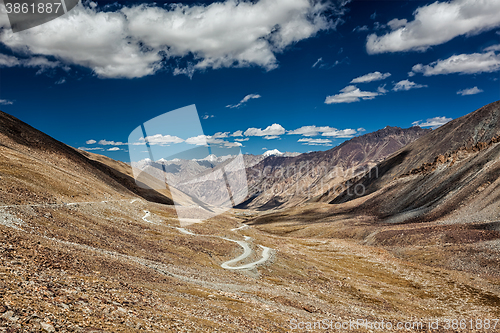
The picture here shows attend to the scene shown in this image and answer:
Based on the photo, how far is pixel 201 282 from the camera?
1232 inches

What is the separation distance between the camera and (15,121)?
9131 cm

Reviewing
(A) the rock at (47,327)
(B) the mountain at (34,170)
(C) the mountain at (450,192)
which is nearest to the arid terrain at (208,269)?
(A) the rock at (47,327)

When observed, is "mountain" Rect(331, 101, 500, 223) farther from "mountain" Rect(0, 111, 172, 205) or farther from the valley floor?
"mountain" Rect(0, 111, 172, 205)

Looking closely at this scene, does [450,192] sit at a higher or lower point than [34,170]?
lower

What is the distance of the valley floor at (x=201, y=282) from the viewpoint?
1468 centimetres

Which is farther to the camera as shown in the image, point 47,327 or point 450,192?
point 450,192

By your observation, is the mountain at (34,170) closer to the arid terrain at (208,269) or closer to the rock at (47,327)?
the arid terrain at (208,269)

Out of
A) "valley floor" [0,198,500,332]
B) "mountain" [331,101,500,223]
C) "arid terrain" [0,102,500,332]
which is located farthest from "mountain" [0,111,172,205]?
"mountain" [331,101,500,223]

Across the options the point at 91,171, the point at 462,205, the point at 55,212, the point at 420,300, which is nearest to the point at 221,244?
the point at 55,212

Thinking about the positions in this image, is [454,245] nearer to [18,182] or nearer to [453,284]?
[453,284]

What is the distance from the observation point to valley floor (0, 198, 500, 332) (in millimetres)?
14680

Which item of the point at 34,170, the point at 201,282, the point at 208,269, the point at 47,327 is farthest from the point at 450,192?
the point at 34,170

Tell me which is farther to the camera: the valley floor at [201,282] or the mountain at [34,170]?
the mountain at [34,170]

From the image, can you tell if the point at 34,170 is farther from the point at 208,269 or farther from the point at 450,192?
the point at 450,192
